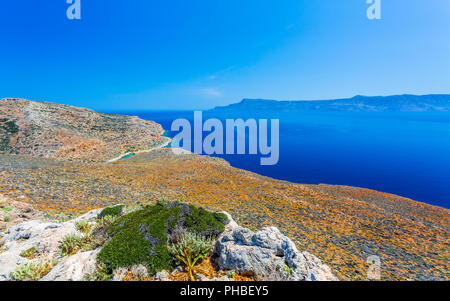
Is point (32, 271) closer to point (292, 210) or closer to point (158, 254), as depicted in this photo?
point (158, 254)

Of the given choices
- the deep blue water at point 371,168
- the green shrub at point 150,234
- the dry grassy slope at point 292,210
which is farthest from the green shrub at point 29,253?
the deep blue water at point 371,168

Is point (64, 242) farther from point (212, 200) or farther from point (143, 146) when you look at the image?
point (143, 146)

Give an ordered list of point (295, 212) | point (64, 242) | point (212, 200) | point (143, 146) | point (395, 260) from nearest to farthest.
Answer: point (64, 242) → point (395, 260) → point (295, 212) → point (212, 200) → point (143, 146)

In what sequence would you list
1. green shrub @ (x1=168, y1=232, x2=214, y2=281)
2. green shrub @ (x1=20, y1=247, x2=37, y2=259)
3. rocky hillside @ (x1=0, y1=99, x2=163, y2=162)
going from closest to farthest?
green shrub @ (x1=168, y1=232, x2=214, y2=281) < green shrub @ (x1=20, y1=247, x2=37, y2=259) < rocky hillside @ (x1=0, y1=99, x2=163, y2=162)

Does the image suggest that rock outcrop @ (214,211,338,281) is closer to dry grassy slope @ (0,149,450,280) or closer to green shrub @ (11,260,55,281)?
dry grassy slope @ (0,149,450,280)

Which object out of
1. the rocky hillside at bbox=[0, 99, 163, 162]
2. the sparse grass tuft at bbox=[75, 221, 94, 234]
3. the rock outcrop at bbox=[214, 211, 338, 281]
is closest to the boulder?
the sparse grass tuft at bbox=[75, 221, 94, 234]
